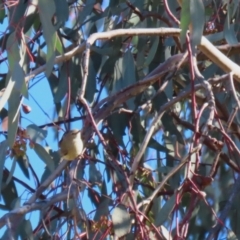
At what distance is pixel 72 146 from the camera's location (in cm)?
150

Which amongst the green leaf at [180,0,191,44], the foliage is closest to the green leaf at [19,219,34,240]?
the foliage

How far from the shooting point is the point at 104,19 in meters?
2.31

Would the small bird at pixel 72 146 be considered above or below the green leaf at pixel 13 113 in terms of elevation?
below

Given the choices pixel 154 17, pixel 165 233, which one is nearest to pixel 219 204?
pixel 165 233

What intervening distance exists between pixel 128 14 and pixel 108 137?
1.11 ft

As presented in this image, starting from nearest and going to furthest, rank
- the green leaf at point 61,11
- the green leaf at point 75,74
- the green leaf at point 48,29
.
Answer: the green leaf at point 48,29, the green leaf at point 61,11, the green leaf at point 75,74

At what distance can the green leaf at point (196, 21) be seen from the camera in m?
1.54

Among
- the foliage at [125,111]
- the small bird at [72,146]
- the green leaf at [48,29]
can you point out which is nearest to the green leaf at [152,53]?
the foliage at [125,111]

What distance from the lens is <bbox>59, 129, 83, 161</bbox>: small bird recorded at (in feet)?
4.89

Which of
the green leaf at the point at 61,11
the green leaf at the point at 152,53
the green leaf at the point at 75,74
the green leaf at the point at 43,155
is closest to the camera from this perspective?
the green leaf at the point at 43,155

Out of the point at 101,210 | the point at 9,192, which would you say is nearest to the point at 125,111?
the point at 101,210

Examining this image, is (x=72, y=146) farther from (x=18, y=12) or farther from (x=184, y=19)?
(x=18, y=12)

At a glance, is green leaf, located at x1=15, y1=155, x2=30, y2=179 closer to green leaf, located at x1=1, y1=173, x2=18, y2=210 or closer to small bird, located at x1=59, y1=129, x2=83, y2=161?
green leaf, located at x1=1, y1=173, x2=18, y2=210

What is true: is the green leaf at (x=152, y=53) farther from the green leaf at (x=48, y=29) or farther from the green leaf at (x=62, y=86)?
the green leaf at (x=48, y=29)
